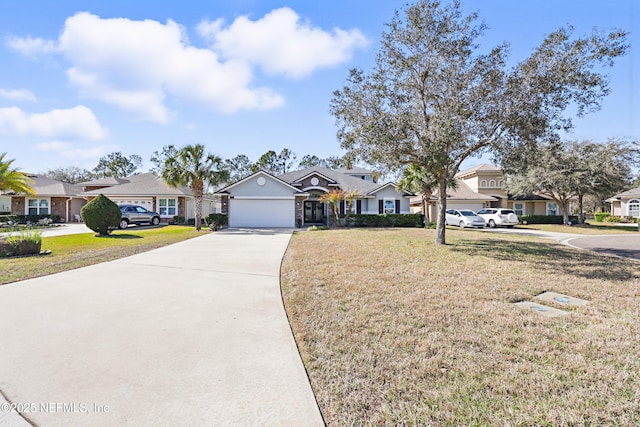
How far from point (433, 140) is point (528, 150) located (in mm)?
3821

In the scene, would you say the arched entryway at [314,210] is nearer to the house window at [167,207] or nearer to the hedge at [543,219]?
the house window at [167,207]

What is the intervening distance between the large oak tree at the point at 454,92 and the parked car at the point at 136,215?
18.8 m

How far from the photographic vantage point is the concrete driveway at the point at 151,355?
98.3 inches

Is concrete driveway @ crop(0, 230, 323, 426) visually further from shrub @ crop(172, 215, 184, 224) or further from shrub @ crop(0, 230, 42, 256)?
shrub @ crop(172, 215, 184, 224)

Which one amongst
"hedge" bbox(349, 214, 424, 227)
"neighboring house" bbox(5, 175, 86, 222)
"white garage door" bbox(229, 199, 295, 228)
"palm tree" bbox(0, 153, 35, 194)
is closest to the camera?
"palm tree" bbox(0, 153, 35, 194)

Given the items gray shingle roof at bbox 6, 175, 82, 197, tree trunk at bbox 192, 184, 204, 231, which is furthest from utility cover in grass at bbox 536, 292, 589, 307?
gray shingle roof at bbox 6, 175, 82, 197

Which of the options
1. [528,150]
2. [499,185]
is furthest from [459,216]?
[528,150]

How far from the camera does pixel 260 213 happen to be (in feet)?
75.7

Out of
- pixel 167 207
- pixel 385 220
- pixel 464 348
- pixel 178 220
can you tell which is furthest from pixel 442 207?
pixel 167 207

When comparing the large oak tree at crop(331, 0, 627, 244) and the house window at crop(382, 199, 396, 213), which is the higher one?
the large oak tree at crop(331, 0, 627, 244)

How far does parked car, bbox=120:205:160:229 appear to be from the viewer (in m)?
22.5

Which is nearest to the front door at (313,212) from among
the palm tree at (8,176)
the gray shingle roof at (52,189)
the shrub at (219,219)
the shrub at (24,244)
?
the shrub at (219,219)

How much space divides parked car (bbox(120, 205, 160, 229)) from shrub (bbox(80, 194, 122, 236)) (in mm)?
6125

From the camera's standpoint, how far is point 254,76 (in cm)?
1316
